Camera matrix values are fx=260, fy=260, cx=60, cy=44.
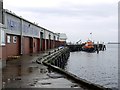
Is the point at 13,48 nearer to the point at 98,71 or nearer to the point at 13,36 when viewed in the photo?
the point at 13,36

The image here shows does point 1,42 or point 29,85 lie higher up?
point 1,42

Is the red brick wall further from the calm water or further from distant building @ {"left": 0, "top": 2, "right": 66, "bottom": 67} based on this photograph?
the calm water

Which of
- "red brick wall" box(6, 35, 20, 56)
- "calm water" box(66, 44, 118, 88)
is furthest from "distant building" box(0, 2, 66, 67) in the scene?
"calm water" box(66, 44, 118, 88)

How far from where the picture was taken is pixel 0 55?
22234mm

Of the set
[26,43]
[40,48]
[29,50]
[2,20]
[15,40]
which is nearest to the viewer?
[2,20]

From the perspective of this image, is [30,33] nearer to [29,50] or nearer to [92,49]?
[29,50]

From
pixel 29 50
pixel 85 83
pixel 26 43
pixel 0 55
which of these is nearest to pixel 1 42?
pixel 0 55

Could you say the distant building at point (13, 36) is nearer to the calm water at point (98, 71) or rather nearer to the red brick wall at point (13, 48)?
the red brick wall at point (13, 48)

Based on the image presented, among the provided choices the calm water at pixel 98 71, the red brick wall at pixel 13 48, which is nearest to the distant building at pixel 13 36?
the red brick wall at pixel 13 48

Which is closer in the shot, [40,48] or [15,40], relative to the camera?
[15,40]

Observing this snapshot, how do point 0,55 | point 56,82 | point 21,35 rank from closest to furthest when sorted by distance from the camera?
1. point 56,82
2. point 0,55
3. point 21,35

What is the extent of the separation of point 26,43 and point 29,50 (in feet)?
10.2

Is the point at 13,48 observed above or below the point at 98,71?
above

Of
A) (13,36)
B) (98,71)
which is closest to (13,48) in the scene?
(13,36)
